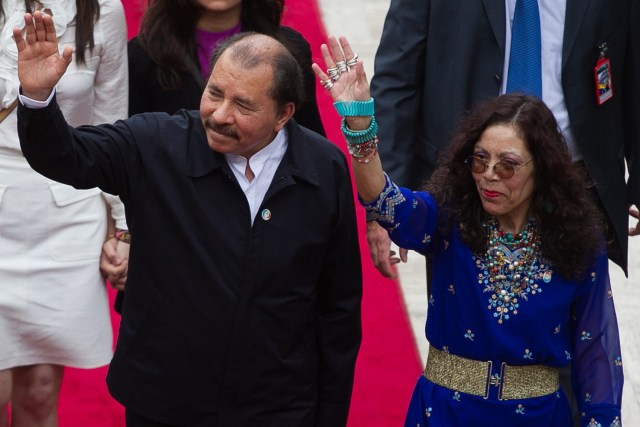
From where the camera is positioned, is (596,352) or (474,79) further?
(474,79)

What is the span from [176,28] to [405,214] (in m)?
1.12

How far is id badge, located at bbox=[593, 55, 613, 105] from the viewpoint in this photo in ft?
15.1

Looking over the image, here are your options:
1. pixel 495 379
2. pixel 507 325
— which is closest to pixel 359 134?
pixel 507 325

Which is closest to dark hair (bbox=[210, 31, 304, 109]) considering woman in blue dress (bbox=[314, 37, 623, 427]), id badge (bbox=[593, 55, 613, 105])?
woman in blue dress (bbox=[314, 37, 623, 427])

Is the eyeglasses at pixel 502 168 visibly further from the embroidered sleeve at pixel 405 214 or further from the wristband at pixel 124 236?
the wristband at pixel 124 236

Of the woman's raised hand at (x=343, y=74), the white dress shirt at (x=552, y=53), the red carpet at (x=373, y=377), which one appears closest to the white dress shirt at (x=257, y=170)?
the woman's raised hand at (x=343, y=74)

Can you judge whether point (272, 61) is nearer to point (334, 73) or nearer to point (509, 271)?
point (334, 73)

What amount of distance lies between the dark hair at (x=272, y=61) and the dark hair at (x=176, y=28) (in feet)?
2.29

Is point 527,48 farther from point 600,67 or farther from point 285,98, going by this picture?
point 285,98

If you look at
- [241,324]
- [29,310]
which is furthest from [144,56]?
[241,324]

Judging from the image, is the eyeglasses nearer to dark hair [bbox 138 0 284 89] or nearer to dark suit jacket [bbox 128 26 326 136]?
dark suit jacket [bbox 128 26 326 136]

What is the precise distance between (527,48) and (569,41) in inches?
5.1

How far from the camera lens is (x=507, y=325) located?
4.00 metres

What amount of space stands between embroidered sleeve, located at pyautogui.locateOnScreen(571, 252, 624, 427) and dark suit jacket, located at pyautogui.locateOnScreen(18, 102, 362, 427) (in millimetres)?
710
